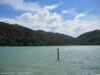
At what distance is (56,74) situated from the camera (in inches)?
835

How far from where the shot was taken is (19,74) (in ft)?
66.0

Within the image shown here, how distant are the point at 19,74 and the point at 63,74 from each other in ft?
23.2

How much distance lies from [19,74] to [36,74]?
8.72ft

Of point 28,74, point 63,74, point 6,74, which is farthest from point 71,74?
point 6,74

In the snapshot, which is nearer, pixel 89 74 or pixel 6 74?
pixel 6 74

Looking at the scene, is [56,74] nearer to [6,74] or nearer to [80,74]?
[80,74]

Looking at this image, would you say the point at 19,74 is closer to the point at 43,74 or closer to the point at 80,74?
the point at 43,74

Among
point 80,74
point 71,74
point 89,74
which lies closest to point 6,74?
point 71,74

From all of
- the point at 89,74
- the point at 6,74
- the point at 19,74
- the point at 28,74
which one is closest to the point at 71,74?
the point at 89,74

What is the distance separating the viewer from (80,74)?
2117 cm

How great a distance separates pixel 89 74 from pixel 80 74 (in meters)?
1.53

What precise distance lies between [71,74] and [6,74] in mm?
10373

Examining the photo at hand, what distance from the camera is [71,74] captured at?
21.2 meters

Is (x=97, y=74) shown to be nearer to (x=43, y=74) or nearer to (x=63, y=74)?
(x=63, y=74)
